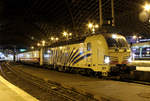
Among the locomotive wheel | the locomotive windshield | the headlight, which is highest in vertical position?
the locomotive windshield

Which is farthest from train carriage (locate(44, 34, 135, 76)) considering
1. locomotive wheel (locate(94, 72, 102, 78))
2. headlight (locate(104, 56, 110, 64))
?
locomotive wheel (locate(94, 72, 102, 78))

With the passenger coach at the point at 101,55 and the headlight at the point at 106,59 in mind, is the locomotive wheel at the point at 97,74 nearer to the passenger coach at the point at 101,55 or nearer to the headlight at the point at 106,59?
the passenger coach at the point at 101,55

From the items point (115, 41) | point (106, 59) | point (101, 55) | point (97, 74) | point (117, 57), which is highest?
point (115, 41)

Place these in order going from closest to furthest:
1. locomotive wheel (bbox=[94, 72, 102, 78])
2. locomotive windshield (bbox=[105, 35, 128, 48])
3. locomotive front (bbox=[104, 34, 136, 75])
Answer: locomotive front (bbox=[104, 34, 136, 75]) → locomotive windshield (bbox=[105, 35, 128, 48]) → locomotive wheel (bbox=[94, 72, 102, 78])


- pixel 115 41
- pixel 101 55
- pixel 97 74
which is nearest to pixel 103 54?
pixel 101 55

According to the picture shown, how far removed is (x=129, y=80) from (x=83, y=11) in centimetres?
3169

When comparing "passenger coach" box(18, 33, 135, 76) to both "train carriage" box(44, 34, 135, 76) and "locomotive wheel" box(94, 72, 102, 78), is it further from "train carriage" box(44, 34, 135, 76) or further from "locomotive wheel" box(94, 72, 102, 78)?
"locomotive wheel" box(94, 72, 102, 78)

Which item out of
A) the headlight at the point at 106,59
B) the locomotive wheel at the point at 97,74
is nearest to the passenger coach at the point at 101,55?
the headlight at the point at 106,59

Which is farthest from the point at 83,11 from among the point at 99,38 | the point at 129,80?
the point at 129,80

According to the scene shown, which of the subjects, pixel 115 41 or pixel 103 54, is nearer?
pixel 103 54

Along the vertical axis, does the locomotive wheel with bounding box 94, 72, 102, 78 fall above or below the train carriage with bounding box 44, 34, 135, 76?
below

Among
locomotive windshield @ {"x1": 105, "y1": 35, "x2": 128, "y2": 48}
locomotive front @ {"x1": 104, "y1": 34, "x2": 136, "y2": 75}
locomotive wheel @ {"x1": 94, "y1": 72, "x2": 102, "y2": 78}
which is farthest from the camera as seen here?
locomotive wheel @ {"x1": 94, "y1": 72, "x2": 102, "y2": 78}

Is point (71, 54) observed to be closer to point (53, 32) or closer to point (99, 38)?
point (99, 38)

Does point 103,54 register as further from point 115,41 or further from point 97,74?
point 97,74
